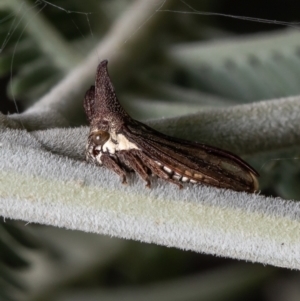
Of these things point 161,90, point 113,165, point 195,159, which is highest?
point 161,90

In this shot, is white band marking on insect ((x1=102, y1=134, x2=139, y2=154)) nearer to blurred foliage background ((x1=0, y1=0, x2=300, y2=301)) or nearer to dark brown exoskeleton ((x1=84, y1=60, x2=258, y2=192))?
dark brown exoskeleton ((x1=84, y1=60, x2=258, y2=192))

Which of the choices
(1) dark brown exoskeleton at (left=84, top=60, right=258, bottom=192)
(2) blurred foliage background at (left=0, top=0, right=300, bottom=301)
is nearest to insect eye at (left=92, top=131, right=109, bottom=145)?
(1) dark brown exoskeleton at (left=84, top=60, right=258, bottom=192)

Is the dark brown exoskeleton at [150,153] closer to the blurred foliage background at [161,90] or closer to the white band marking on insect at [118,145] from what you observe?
the white band marking on insect at [118,145]

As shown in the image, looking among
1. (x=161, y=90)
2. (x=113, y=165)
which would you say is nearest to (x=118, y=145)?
(x=113, y=165)

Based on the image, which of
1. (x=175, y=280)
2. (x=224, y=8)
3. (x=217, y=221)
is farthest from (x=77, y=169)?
(x=224, y=8)

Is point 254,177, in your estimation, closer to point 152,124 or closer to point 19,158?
point 152,124

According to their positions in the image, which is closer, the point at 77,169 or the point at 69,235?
the point at 77,169

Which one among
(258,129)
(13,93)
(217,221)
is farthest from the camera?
(13,93)

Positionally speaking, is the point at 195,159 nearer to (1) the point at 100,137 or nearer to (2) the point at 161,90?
(1) the point at 100,137
